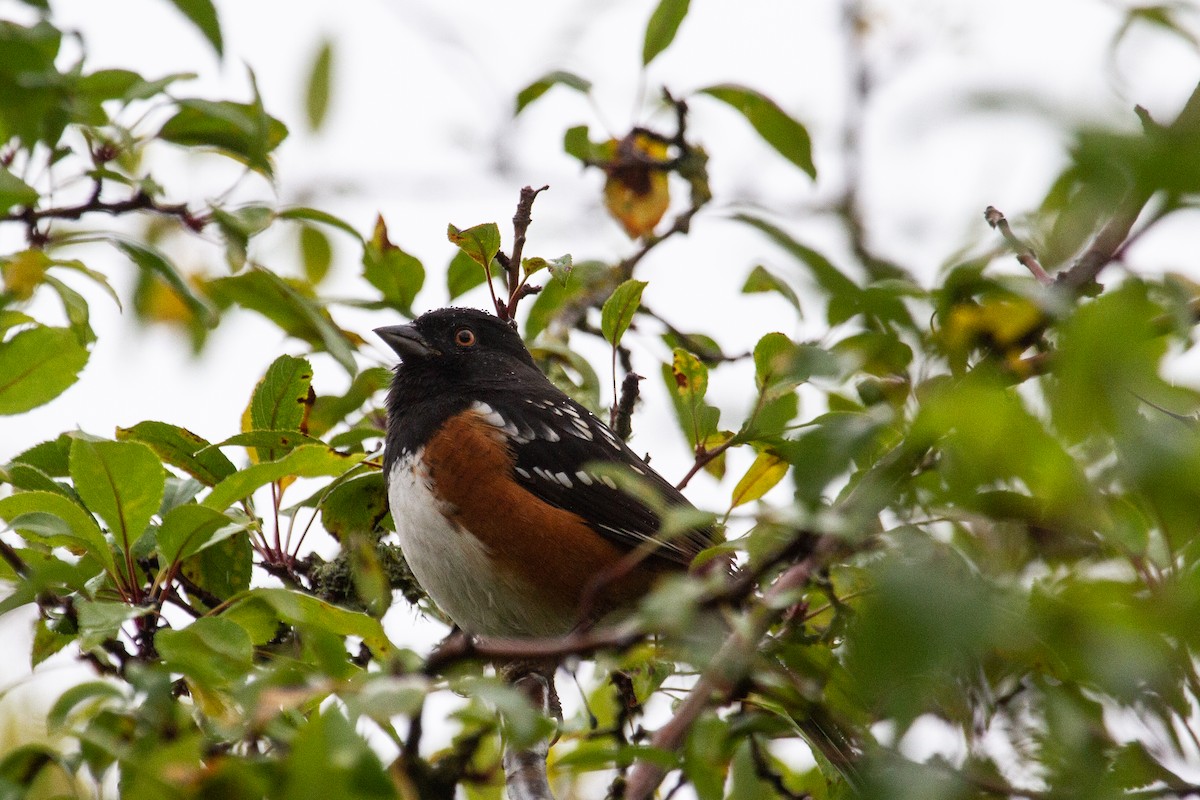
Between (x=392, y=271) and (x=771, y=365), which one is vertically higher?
(x=392, y=271)

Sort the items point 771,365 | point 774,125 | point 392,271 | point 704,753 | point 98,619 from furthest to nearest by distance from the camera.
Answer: point 392,271
point 774,125
point 771,365
point 98,619
point 704,753

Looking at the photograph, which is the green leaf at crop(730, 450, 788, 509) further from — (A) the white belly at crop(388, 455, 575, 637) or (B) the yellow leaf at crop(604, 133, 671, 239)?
(B) the yellow leaf at crop(604, 133, 671, 239)

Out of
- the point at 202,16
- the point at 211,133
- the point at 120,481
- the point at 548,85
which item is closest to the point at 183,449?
the point at 120,481

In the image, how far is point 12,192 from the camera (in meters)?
1.45

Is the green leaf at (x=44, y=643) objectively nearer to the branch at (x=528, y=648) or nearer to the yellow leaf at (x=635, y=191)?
the branch at (x=528, y=648)

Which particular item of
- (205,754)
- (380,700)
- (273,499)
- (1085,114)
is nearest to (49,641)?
(273,499)

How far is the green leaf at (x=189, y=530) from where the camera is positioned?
1.64 metres

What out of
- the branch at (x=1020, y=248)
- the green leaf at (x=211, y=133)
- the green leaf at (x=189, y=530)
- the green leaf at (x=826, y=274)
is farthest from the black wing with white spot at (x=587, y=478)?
the green leaf at (x=826, y=274)

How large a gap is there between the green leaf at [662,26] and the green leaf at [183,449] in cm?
113

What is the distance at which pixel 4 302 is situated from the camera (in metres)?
1.22

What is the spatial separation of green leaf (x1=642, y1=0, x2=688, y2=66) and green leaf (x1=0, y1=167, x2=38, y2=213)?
1.20 m

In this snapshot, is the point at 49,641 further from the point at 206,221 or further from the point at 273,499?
the point at 206,221

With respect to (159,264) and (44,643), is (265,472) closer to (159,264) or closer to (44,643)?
(159,264)

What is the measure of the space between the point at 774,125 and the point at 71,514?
1.54 metres
